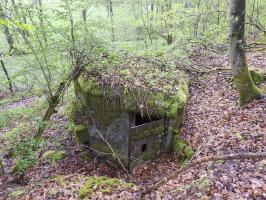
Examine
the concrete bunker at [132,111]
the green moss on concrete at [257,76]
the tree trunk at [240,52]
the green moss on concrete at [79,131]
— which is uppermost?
the tree trunk at [240,52]

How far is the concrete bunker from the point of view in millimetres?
7844

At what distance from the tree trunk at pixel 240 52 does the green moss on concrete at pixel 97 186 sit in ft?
13.6

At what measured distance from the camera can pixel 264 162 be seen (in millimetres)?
4668

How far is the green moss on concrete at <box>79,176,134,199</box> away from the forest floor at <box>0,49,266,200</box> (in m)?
0.07

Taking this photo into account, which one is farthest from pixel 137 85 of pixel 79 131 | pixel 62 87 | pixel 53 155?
pixel 53 155

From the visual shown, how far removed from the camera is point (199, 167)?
549 centimetres

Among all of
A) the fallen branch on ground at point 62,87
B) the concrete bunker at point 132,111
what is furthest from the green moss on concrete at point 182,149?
the fallen branch on ground at point 62,87

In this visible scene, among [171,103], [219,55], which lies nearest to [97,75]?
[171,103]

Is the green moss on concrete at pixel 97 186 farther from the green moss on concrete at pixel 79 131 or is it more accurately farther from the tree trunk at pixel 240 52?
the tree trunk at pixel 240 52

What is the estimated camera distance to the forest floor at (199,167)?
4.56m

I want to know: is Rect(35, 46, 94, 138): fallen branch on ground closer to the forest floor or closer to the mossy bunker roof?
the mossy bunker roof

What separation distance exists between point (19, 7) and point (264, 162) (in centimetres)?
695

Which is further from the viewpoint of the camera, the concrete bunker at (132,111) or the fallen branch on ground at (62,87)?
the concrete bunker at (132,111)

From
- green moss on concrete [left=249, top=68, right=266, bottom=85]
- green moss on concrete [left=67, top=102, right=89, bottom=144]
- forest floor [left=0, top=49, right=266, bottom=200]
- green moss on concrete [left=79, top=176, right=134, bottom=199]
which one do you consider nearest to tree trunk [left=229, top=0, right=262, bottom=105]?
forest floor [left=0, top=49, right=266, bottom=200]
